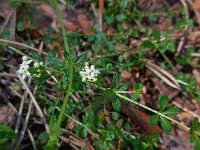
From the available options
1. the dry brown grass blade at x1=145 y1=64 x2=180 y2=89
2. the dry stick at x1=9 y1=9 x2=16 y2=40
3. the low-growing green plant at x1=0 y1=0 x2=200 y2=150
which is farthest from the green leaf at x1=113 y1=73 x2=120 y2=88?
the dry stick at x1=9 y1=9 x2=16 y2=40

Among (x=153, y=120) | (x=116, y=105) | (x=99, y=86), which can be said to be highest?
(x=99, y=86)

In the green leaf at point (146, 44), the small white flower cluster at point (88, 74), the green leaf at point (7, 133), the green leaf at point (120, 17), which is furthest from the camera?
Answer: the green leaf at point (120, 17)

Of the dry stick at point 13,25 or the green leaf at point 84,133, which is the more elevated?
the dry stick at point 13,25

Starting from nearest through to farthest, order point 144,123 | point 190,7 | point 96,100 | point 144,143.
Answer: point 96,100 < point 144,143 < point 144,123 < point 190,7

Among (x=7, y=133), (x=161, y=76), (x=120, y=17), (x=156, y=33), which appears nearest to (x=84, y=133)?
→ (x=7, y=133)

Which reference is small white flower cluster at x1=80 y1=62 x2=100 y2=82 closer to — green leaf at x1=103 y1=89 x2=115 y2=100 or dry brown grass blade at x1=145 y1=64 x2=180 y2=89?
green leaf at x1=103 y1=89 x2=115 y2=100

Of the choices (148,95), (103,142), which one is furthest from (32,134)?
(148,95)

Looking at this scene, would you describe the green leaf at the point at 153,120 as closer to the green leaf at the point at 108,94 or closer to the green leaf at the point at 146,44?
the green leaf at the point at 108,94

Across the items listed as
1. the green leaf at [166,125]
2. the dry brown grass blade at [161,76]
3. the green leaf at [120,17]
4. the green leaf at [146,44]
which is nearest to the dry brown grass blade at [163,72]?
the dry brown grass blade at [161,76]

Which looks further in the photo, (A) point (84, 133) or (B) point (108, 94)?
(A) point (84, 133)

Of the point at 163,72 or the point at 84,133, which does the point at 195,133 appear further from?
the point at 163,72

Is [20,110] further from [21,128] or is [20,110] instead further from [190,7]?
[190,7]
